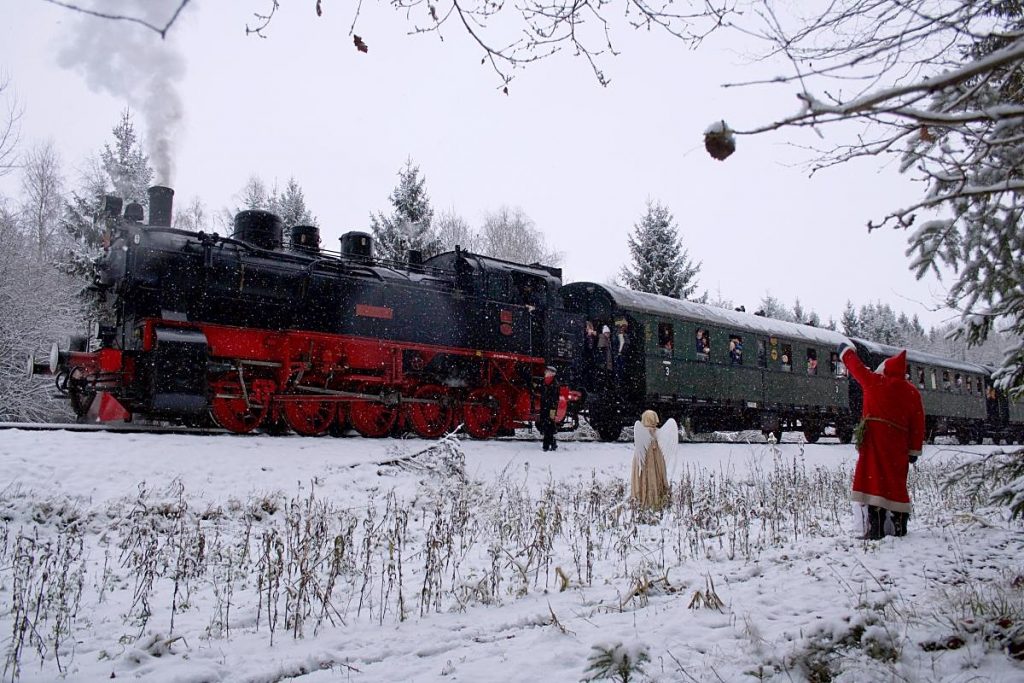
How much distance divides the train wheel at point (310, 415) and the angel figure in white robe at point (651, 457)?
19.3 ft

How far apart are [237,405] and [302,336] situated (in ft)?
5.08

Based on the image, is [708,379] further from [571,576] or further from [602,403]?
[571,576]

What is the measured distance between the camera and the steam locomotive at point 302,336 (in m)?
10.2

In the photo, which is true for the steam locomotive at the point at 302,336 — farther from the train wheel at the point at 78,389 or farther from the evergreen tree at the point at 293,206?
the evergreen tree at the point at 293,206

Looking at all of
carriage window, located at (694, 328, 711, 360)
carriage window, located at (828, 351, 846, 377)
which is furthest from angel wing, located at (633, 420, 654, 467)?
carriage window, located at (828, 351, 846, 377)

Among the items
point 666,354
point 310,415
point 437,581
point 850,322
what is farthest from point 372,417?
point 850,322

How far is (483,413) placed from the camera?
13812 millimetres

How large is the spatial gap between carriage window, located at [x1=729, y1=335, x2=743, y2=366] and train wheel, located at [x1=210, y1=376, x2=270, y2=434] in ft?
40.9

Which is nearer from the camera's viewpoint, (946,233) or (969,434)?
(946,233)

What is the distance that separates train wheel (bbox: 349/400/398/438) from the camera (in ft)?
40.2

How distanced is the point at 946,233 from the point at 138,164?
3097cm

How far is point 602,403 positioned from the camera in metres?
16.3

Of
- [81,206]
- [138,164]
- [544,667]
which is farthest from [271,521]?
[138,164]

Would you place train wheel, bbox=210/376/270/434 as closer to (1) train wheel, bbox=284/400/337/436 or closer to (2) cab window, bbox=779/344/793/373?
(1) train wheel, bbox=284/400/337/436
